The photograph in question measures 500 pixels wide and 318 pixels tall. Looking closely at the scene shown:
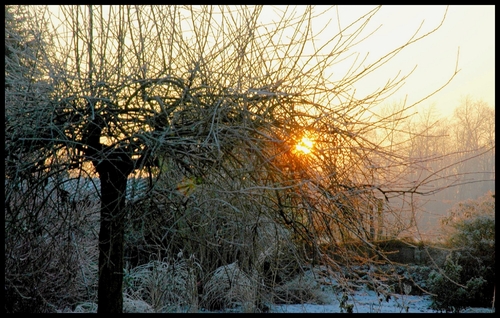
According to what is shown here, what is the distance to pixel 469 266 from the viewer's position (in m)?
9.17

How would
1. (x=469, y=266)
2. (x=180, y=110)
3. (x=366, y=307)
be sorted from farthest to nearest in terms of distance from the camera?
(x=469, y=266) < (x=366, y=307) < (x=180, y=110)

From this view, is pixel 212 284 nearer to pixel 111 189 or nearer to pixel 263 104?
pixel 111 189

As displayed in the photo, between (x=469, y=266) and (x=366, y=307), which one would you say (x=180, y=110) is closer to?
(x=366, y=307)

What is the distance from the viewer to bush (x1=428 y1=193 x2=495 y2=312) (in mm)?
8430

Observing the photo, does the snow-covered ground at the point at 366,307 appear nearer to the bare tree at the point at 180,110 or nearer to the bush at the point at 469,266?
the bush at the point at 469,266

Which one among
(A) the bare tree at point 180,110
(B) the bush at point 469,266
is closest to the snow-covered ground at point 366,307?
(B) the bush at point 469,266

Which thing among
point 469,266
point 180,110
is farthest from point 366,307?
point 180,110

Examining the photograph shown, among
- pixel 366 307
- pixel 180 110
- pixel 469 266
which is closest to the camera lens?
pixel 180 110

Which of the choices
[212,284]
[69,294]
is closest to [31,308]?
[69,294]

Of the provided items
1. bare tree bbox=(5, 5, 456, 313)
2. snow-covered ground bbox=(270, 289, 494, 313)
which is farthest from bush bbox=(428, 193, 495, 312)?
bare tree bbox=(5, 5, 456, 313)

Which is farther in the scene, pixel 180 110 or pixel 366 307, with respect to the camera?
pixel 366 307

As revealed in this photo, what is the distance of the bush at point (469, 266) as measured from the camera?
8.43 metres

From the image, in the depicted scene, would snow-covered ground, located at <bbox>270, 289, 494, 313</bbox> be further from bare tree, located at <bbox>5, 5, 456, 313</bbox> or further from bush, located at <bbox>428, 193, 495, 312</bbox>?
bare tree, located at <bbox>5, 5, 456, 313</bbox>

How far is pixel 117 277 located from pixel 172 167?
3.20ft
